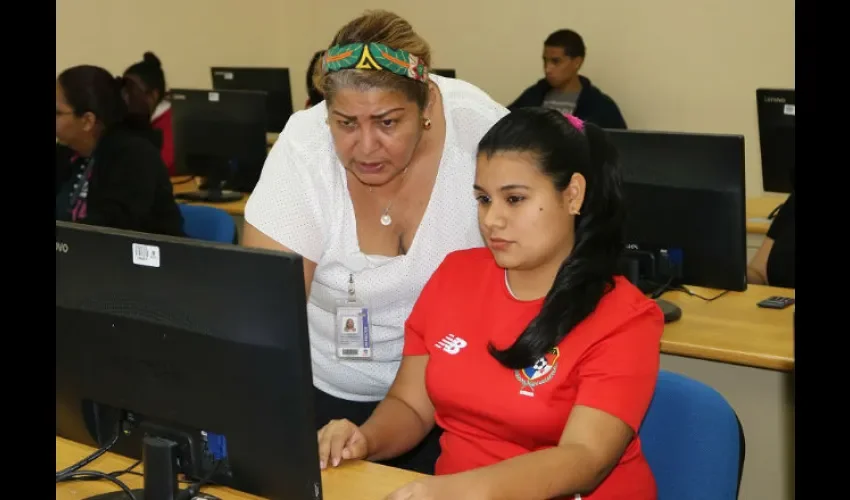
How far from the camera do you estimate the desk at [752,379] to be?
2.49 meters

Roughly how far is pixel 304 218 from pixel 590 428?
0.71 m

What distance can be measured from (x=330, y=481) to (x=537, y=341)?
15.6 inches

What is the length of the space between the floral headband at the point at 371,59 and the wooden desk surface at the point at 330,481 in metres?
0.69

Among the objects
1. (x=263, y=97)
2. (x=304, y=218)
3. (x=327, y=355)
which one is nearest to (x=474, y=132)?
(x=304, y=218)

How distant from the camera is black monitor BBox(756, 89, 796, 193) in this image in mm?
3342

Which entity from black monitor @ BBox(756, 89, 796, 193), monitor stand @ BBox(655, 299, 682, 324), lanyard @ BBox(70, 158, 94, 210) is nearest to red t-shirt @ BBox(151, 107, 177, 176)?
lanyard @ BBox(70, 158, 94, 210)

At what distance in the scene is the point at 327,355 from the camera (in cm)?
213

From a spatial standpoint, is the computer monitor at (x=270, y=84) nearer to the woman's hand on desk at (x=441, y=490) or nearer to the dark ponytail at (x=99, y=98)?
the dark ponytail at (x=99, y=98)

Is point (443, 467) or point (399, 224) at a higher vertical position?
point (399, 224)

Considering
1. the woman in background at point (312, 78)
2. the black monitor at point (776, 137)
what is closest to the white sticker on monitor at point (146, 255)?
the woman in background at point (312, 78)

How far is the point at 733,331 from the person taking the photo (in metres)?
2.56

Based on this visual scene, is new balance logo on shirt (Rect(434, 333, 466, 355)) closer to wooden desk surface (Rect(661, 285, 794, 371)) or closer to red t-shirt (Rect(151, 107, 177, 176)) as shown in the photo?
wooden desk surface (Rect(661, 285, 794, 371))

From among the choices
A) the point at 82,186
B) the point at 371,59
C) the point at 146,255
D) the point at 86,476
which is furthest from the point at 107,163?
the point at 146,255
